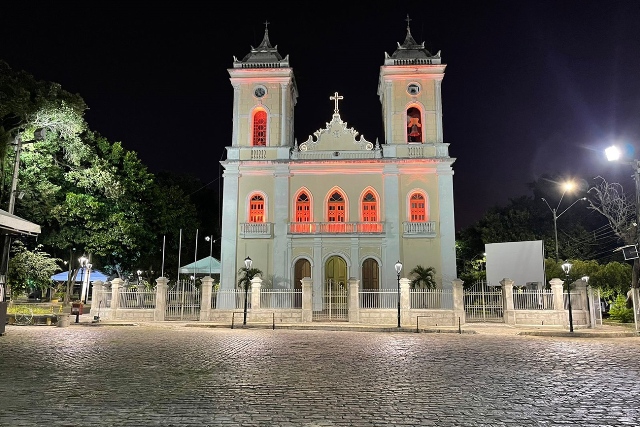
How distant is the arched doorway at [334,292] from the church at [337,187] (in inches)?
3.3

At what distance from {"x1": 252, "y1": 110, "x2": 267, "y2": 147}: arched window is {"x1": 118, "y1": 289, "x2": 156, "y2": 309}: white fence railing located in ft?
35.1

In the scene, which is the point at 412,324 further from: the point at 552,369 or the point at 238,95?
the point at 238,95

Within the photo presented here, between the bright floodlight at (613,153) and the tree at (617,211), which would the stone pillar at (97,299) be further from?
the tree at (617,211)

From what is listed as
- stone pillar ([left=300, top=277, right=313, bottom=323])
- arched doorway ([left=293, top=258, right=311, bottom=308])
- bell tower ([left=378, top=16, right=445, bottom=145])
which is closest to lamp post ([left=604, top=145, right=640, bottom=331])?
stone pillar ([left=300, top=277, right=313, bottom=323])

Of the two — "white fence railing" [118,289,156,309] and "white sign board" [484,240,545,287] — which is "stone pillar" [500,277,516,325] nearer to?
"white sign board" [484,240,545,287]

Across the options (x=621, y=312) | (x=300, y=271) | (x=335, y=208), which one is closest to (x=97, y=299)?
(x=300, y=271)

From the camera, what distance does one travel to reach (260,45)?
98.9 feet

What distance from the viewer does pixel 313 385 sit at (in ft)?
23.8

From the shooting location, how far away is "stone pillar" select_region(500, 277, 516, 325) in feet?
68.4

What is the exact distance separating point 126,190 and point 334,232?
36.3 feet

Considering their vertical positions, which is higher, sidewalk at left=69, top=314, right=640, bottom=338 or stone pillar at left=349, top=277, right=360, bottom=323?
stone pillar at left=349, top=277, right=360, bottom=323

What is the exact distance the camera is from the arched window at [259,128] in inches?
1148

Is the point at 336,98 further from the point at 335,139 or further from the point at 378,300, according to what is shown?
the point at 378,300

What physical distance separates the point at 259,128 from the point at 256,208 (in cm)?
462
